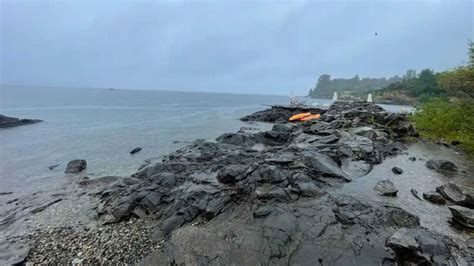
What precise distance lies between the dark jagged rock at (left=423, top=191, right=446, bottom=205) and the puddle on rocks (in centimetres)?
22

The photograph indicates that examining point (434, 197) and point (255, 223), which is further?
point (434, 197)

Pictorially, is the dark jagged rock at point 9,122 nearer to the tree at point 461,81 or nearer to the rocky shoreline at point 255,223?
the rocky shoreline at point 255,223

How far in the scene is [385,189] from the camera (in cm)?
963

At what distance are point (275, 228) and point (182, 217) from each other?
3104 millimetres

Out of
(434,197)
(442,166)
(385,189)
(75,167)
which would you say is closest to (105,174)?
(75,167)

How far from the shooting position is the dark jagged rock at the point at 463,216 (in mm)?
7184

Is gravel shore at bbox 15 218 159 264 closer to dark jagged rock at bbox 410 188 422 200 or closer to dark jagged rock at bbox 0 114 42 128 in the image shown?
dark jagged rock at bbox 410 188 422 200

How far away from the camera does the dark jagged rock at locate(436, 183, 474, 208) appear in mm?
8502

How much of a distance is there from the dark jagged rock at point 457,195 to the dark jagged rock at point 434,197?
0.31 m

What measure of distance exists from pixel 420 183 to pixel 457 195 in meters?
1.69

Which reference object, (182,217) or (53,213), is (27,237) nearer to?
(53,213)

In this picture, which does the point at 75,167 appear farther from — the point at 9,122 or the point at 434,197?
the point at 9,122

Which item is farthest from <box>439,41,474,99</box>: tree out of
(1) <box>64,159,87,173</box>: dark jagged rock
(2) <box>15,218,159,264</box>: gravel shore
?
(1) <box>64,159,87,173</box>: dark jagged rock

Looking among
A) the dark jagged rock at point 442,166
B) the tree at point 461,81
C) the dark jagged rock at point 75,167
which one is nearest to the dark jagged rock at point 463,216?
the dark jagged rock at point 442,166
